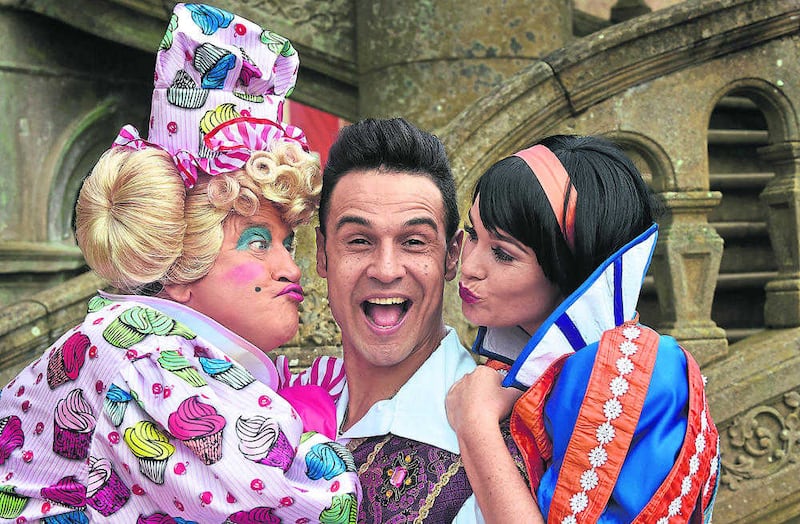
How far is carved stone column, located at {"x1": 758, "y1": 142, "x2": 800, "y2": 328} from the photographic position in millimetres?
3771

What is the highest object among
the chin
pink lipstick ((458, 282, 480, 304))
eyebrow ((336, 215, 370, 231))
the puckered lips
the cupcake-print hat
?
the cupcake-print hat

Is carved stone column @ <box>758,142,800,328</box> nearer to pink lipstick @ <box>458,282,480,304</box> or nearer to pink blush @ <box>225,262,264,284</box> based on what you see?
pink lipstick @ <box>458,282,480,304</box>

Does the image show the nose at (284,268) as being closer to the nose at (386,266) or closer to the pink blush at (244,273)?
the pink blush at (244,273)

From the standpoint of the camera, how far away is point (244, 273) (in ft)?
8.32

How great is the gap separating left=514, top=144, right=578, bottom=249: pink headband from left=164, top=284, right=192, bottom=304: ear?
829mm

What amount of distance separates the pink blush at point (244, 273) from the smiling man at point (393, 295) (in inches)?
7.9

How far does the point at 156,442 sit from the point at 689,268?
211 centimetres

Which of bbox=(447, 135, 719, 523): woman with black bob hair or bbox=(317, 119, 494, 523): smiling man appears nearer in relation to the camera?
bbox=(447, 135, 719, 523): woman with black bob hair

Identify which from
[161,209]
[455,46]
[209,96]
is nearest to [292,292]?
[161,209]

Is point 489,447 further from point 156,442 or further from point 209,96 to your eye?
point 209,96

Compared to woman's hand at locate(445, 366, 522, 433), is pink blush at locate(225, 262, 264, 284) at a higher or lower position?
higher

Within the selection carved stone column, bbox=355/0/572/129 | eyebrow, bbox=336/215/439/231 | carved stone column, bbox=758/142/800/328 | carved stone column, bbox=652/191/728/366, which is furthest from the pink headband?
carved stone column, bbox=355/0/572/129

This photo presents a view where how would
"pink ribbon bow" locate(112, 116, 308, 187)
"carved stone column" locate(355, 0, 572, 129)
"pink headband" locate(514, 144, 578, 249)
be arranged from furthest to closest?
1. "carved stone column" locate(355, 0, 572, 129)
2. "pink ribbon bow" locate(112, 116, 308, 187)
3. "pink headband" locate(514, 144, 578, 249)

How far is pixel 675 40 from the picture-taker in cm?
371
